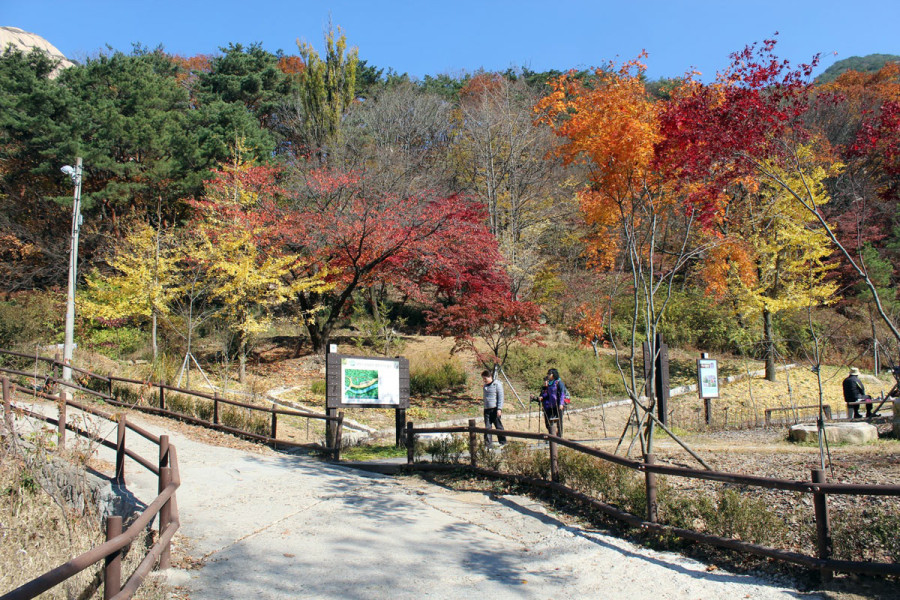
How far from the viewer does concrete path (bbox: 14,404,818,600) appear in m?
5.48

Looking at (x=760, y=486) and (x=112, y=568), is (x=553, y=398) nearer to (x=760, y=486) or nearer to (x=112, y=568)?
(x=760, y=486)

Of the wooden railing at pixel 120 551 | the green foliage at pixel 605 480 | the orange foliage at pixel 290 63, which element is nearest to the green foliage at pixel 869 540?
the green foliage at pixel 605 480

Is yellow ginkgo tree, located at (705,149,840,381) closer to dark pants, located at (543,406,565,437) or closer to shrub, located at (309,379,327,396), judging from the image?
dark pants, located at (543,406,565,437)

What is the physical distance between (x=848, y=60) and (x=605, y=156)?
101515mm

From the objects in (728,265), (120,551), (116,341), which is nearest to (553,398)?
(120,551)

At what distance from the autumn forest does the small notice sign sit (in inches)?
95.3

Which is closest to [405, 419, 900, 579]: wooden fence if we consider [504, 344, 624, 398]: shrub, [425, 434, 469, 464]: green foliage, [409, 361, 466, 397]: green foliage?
[425, 434, 469, 464]: green foliage

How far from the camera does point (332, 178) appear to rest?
24.5 m

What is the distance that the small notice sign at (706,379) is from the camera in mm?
18375

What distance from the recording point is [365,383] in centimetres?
1362

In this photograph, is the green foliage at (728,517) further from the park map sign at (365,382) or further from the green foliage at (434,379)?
the green foliage at (434,379)

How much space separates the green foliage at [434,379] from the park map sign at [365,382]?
26.3 ft

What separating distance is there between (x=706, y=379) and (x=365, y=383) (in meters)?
10.4

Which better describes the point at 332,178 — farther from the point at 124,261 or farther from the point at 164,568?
the point at 164,568
